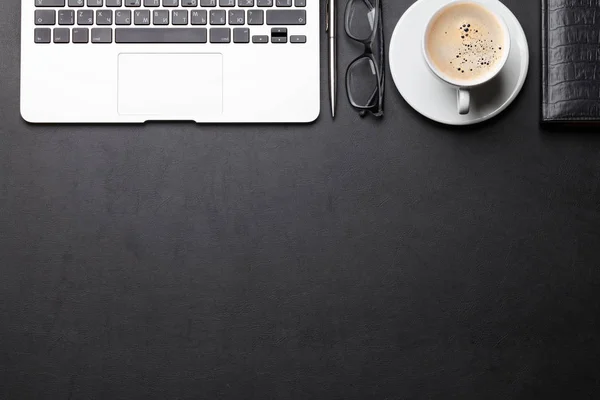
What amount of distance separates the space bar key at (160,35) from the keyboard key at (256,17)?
2.3 inches

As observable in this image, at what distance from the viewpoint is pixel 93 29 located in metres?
0.79

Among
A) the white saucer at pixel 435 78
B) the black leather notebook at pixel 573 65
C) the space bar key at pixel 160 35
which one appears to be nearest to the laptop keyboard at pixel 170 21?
the space bar key at pixel 160 35

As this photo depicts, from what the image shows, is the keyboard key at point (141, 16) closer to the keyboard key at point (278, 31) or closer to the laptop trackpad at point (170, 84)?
the laptop trackpad at point (170, 84)

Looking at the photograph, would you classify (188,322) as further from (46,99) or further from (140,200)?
(46,99)

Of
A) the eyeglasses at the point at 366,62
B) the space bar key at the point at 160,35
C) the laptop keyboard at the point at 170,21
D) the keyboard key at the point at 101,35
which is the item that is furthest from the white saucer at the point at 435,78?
the keyboard key at the point at 101,35

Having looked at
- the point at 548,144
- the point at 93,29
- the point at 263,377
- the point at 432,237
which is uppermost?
the point at 93,29

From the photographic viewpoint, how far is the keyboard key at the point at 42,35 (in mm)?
785

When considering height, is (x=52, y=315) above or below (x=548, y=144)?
below

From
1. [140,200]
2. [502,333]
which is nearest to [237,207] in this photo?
[140,200]

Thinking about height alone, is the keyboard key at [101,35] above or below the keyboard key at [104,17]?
below

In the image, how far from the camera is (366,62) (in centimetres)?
80

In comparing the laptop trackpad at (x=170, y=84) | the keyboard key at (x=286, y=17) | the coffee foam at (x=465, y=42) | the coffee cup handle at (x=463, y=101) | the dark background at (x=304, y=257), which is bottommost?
the dark background at (x=304, y=257)

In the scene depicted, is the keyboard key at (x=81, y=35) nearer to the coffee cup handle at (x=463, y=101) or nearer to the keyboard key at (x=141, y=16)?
the keyboard key at (x=141, y=16)

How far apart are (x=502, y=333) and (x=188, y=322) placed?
1.29ft
